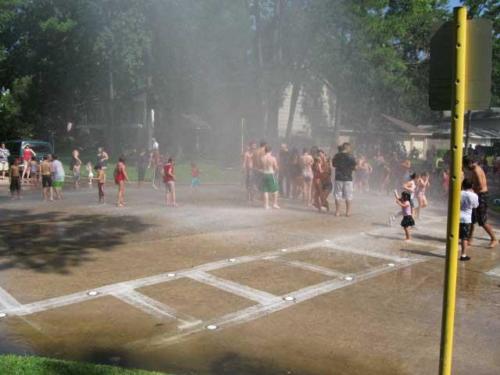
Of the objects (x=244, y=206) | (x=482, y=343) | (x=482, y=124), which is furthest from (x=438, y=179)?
(x=482, y=343)

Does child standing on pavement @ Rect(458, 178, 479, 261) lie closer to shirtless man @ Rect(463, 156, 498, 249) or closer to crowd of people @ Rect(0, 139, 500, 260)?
crowd of people @ Rect(0, 139, 500, 260)

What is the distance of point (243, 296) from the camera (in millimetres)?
6184

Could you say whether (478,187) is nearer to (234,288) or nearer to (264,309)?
(234,288)

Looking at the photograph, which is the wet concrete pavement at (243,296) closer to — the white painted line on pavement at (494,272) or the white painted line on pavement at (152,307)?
the white painted line on pavement at (152,307)

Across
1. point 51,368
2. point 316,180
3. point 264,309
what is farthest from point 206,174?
point 51,368

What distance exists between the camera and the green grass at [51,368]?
3.90 meters

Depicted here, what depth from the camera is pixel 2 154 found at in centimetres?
2139

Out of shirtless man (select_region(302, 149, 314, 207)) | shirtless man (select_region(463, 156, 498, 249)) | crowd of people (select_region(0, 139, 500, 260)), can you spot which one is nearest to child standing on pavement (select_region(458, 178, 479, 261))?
crowd of people (select_region(0, 139, 500, 260))

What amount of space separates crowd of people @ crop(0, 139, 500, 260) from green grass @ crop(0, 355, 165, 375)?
558 cm

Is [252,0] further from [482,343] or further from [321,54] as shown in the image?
[482,343]

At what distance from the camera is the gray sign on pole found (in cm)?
267

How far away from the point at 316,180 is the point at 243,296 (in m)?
6.90

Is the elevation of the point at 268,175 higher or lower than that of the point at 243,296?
higher

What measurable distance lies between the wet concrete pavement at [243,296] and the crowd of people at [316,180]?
0.76 m
